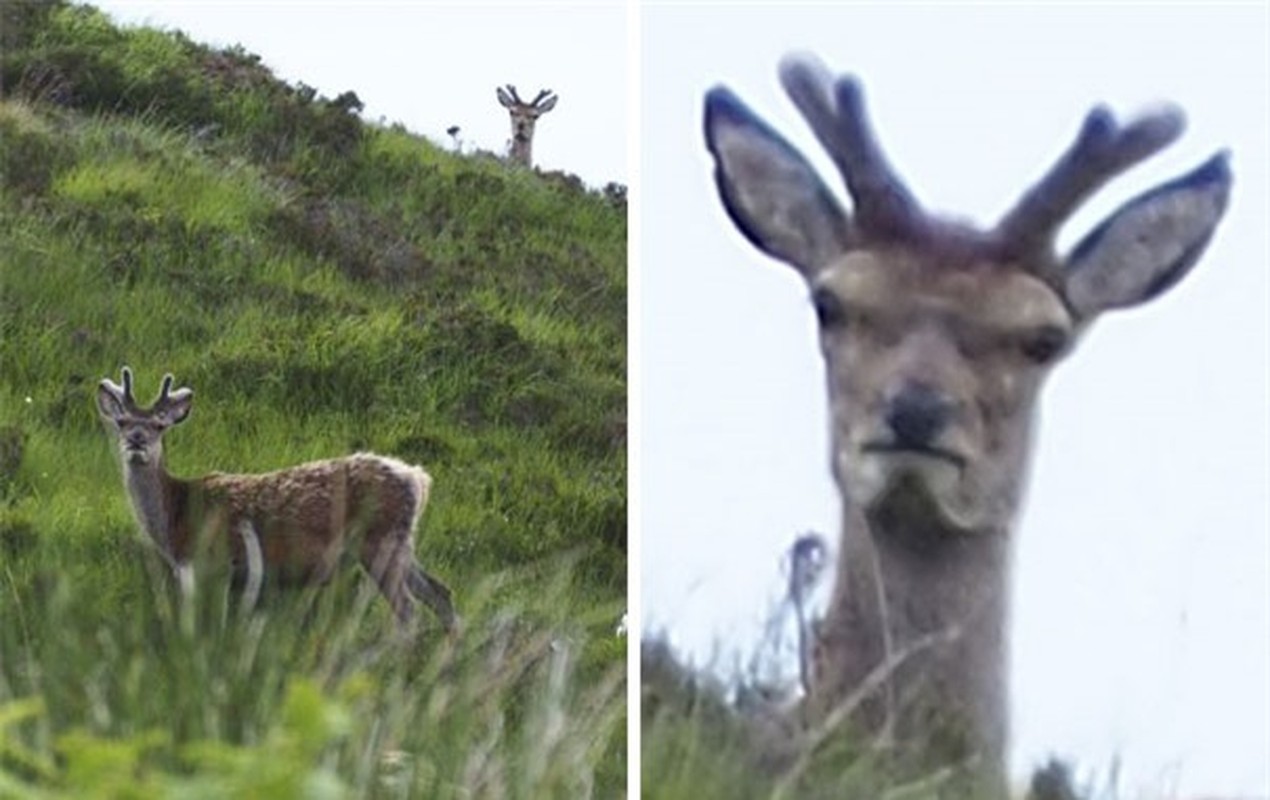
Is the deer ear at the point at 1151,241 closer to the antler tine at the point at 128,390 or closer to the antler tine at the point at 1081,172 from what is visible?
the antler tine at the point at 1081,172

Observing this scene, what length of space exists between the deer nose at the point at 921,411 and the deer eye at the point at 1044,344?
0.21 metres

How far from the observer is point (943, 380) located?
454 cm

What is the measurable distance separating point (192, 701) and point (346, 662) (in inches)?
34.4

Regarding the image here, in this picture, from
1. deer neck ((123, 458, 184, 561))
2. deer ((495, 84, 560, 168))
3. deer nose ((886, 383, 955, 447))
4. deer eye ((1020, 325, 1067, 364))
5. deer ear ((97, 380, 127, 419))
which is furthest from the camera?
deer ((495, 84, 560, 168))

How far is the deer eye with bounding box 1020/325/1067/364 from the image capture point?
4.64 metres

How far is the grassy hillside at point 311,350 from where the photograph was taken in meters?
5.62

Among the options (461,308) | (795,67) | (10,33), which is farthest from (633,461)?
(10,33)

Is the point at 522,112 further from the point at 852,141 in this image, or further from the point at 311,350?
the point at 852,141

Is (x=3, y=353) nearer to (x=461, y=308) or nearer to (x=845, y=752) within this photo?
(x=461, y=308)

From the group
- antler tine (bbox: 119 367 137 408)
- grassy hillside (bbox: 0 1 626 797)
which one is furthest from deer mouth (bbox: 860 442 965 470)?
antler tine (bbox: 119 367 137 408)

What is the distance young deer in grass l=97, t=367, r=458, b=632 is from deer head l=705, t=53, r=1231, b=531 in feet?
5.50

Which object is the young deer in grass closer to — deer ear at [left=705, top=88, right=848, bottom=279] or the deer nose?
deer ear at [left=705, top=88, right=848, bottom=279]

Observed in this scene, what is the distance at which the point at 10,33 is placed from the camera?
754 cm

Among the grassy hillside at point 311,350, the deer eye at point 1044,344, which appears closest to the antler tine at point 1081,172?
the deer eye at point 1044,344
